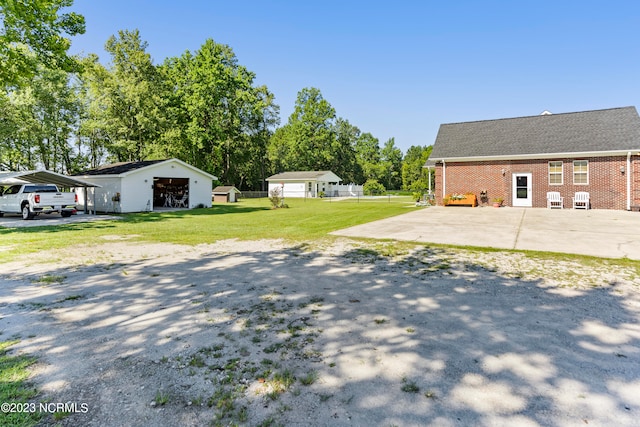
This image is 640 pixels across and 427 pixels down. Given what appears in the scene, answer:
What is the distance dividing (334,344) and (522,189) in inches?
855

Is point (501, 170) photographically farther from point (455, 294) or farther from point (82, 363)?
point (82, 363)

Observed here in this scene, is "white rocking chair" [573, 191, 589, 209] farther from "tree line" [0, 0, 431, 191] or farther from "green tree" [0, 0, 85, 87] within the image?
"green tree" [0, 0, 85, 87]

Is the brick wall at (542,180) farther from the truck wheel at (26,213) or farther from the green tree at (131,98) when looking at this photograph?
the green tree at (131,98)

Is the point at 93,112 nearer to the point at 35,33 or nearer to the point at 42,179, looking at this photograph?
the point at 42,179

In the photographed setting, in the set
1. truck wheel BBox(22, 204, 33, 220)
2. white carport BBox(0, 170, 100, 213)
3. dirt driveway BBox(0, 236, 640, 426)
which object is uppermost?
white carport BBox(0, 170, 100, 213)

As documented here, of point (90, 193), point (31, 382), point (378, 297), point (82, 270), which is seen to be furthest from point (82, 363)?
point (90, 193)

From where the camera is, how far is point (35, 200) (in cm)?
1577

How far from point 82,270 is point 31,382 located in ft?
13.4

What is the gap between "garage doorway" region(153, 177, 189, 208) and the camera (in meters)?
24.2

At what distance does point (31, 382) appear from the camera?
248 centimetres

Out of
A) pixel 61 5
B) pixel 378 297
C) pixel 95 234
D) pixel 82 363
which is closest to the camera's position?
pixel 82 363

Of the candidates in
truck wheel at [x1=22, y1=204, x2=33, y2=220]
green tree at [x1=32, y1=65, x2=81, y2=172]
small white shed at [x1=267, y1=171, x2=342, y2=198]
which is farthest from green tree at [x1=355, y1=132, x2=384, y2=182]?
truck wheel at [x1=22, y1=204, x2=33, y2=220]

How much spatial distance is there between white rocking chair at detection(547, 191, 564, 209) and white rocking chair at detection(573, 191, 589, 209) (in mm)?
641

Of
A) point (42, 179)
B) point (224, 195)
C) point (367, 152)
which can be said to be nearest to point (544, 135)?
point (224, 195)
